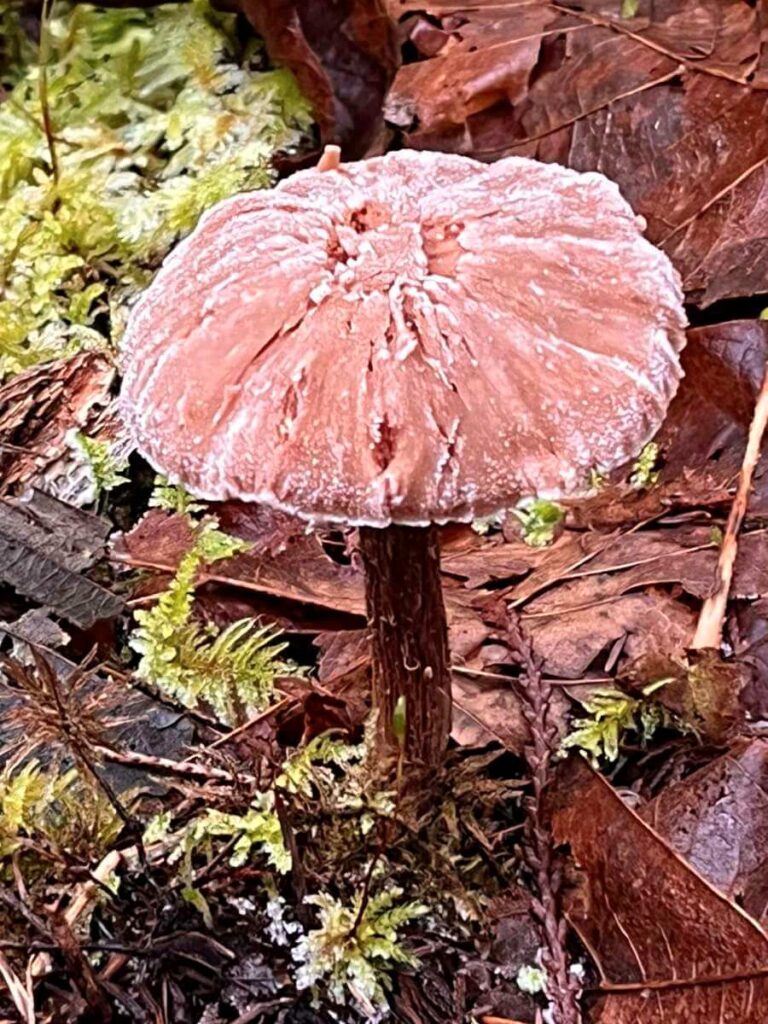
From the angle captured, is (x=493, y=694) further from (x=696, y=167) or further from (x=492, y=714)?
(x=696, y=167)

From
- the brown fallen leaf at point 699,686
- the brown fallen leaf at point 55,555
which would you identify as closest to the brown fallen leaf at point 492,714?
the brown fallen leaf at point 699,686

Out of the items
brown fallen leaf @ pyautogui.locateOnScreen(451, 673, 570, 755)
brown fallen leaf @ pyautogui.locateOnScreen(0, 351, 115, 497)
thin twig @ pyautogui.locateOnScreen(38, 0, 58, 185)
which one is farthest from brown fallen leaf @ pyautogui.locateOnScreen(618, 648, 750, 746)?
thin twig @ pyautogui.locateOnScreen(38, 0, 58, 185)

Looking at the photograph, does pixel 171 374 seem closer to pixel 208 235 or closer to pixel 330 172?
pixel 208 235

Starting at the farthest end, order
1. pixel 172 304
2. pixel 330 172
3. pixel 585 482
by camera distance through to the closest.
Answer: pixel 330 172, pixel 172 304, pixel 585 482

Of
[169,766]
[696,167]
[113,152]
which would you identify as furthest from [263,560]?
[113,152]

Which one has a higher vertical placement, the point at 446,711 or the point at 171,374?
the point at 171,374

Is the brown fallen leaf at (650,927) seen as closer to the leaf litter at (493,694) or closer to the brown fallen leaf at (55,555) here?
the leaf litter at (493,694)

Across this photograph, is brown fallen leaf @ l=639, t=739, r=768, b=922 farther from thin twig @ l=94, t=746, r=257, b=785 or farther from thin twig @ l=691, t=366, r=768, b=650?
thin twig @ l=94, t=746, r=257, b=785

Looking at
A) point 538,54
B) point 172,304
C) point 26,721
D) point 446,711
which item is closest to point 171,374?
point 172,304
